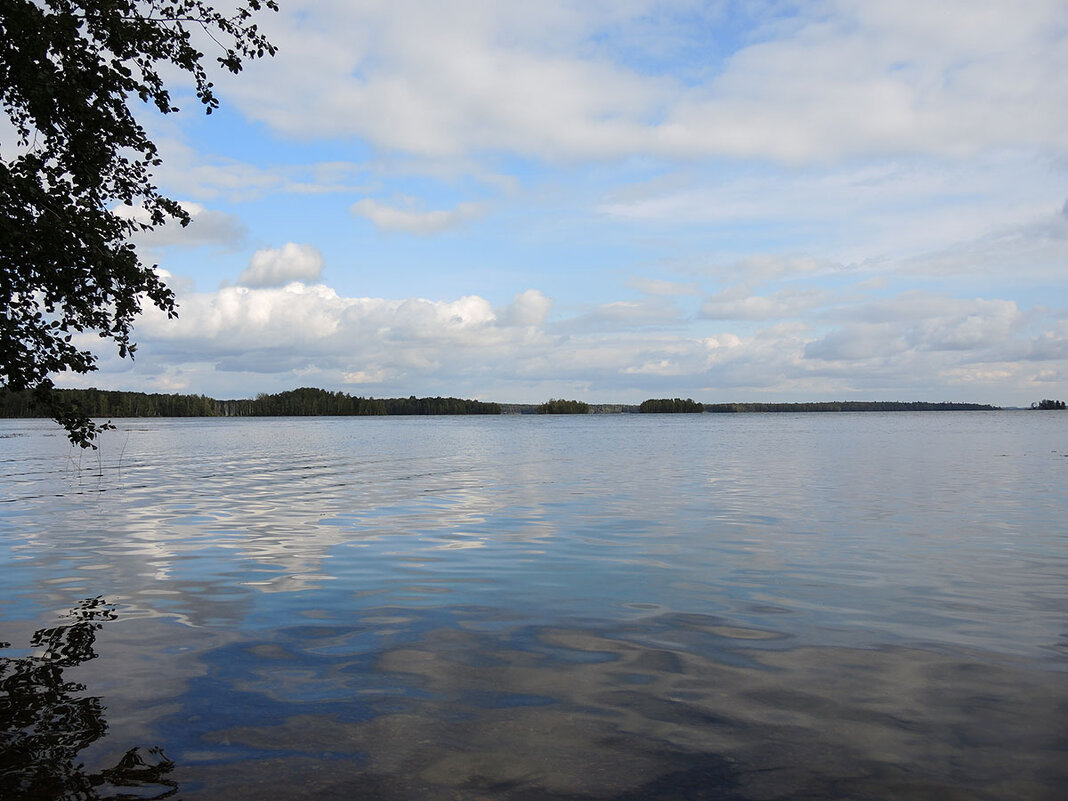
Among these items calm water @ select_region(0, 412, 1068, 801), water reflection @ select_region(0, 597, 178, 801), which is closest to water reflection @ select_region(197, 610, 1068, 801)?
calm water @ select_region(0, 412, 1068, 801)

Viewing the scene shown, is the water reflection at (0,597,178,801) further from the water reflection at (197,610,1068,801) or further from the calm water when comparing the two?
the water reflection at (197,610,1068,801)

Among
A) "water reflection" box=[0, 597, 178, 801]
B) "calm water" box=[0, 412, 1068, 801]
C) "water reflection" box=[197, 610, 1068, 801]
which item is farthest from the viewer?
"calm water" box=[0, 412, 1068, 801]

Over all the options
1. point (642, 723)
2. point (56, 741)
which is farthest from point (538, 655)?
point (56, 741)

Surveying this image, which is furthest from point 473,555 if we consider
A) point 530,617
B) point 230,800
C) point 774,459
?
point 774,459

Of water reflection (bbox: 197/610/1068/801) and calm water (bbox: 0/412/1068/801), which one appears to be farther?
calm water (bbox: 0/412/1068/801)

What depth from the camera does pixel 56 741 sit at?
8.88 metres

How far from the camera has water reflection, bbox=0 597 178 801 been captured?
25.3ft

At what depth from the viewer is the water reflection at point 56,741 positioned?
7723mm

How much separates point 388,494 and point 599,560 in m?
19.1

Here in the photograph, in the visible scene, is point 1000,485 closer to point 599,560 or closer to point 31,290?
point 599,560

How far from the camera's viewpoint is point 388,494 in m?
37.5

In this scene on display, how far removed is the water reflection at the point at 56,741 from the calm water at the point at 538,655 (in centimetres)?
4

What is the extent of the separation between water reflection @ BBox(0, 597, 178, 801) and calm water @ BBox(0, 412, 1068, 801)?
0.13ft

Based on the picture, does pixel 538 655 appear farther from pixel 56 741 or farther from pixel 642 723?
pixel 56 741
